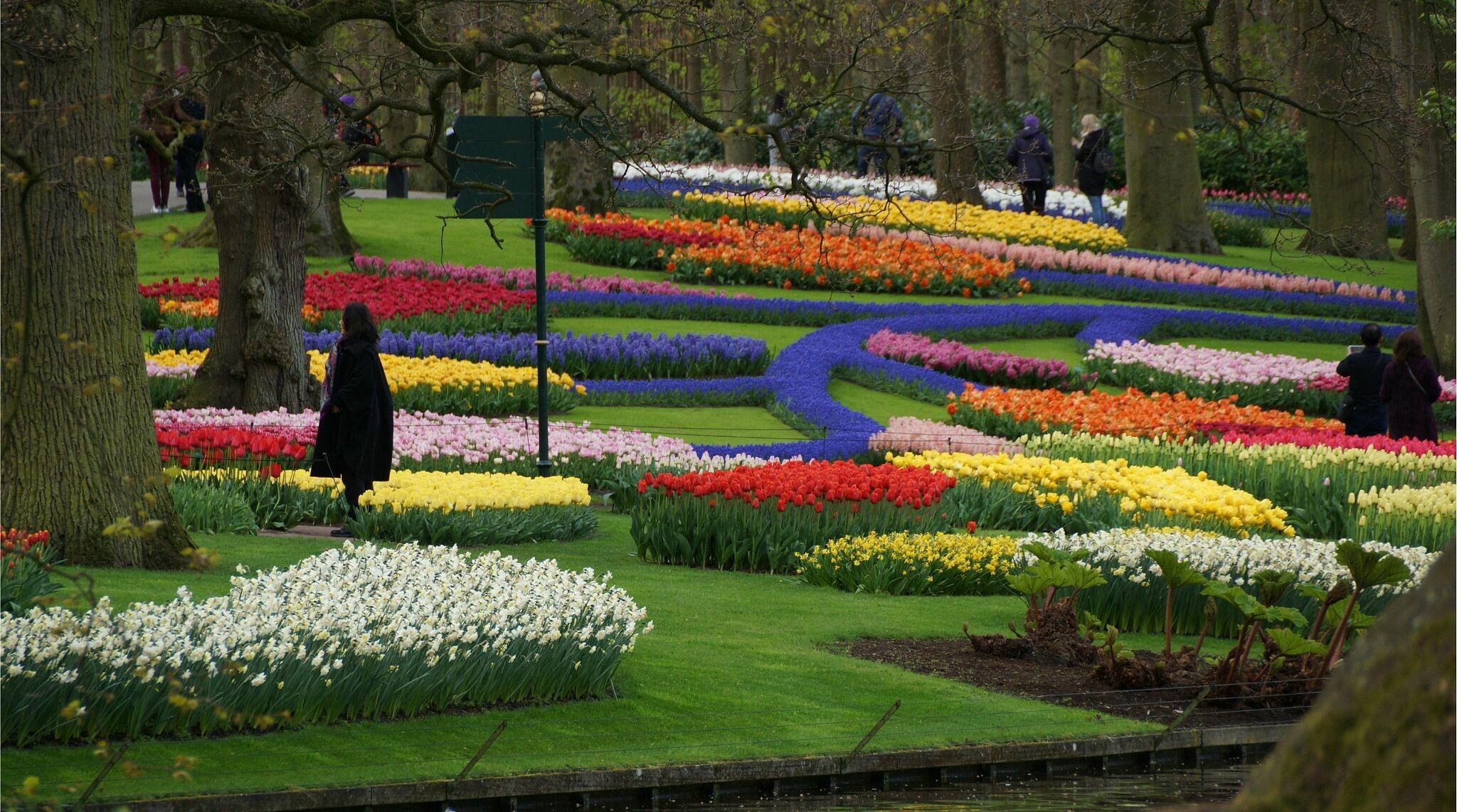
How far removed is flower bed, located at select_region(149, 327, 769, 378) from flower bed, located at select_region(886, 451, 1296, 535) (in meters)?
5.45

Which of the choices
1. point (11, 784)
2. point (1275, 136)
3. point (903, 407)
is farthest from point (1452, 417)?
point (1275, 136)

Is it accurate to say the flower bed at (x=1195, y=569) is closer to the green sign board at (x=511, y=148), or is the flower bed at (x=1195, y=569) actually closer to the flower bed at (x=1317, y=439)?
the flower bed at (x=1317, y=439)

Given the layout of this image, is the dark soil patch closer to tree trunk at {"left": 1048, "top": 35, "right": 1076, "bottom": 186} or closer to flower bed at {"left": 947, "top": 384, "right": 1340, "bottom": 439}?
flower bed at {"left": 947, "top": 384, "right": 1340, "bottom": 439}

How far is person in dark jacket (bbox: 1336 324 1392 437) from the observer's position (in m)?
16.2

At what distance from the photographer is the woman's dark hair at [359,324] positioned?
1119 cm

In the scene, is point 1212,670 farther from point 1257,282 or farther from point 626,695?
point 1257,282

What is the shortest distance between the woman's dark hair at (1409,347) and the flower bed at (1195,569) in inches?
216

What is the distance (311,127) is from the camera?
16.9 meters

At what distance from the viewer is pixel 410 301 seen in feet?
70.9

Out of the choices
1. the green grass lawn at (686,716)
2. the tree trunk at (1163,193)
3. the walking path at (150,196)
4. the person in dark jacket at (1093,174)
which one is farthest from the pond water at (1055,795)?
the person in dark jacket at (1093,174)

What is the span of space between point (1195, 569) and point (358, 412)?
17.4 feet

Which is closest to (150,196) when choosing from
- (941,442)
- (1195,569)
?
(941,442)

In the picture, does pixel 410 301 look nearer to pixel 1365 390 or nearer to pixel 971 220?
pixel 1365 390

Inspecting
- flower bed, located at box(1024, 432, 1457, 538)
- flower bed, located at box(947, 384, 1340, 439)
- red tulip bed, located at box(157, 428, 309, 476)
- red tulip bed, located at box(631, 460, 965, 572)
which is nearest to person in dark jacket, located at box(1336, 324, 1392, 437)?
flower bed, located at box(947, 384, 1340, 439)
